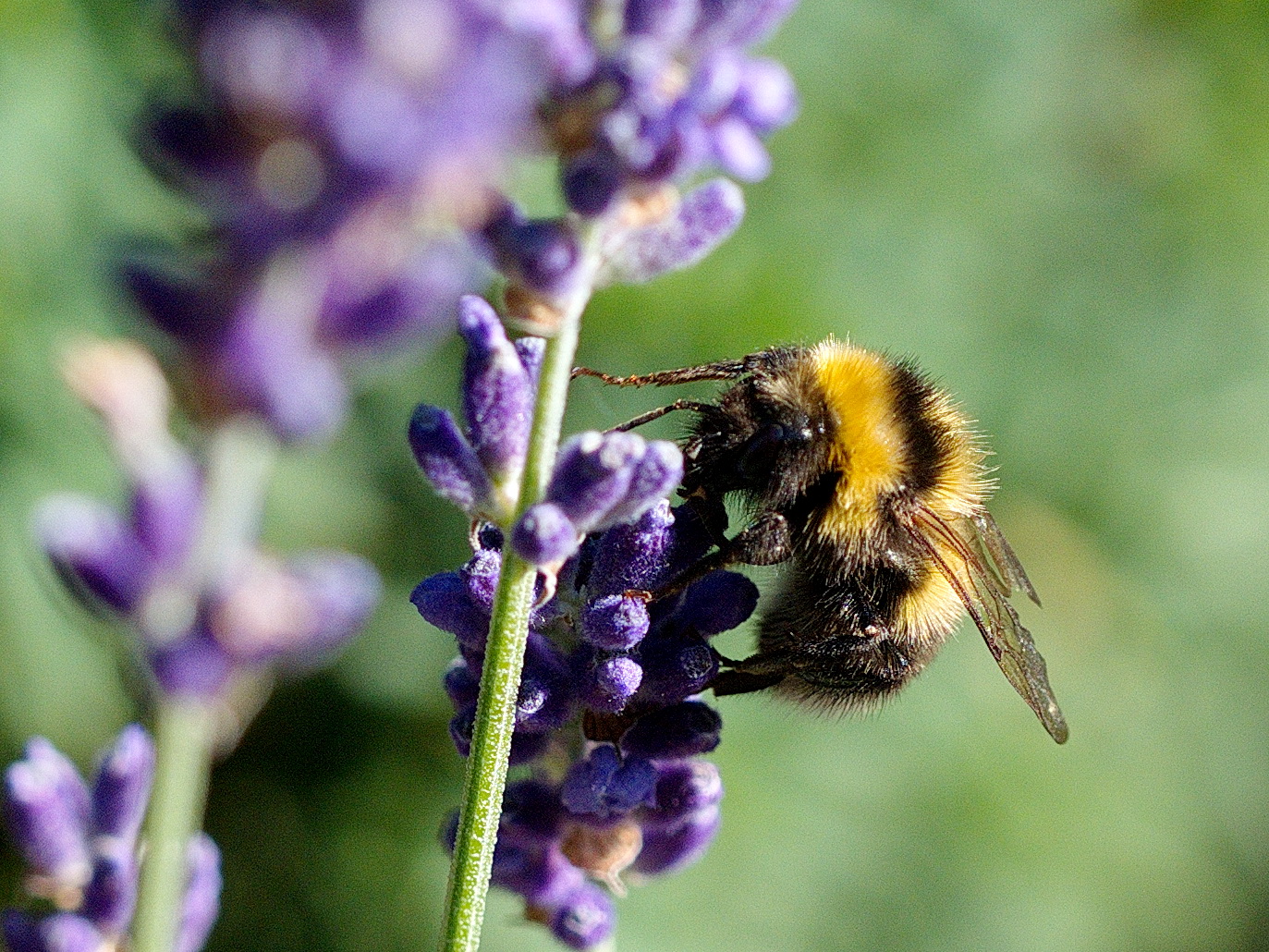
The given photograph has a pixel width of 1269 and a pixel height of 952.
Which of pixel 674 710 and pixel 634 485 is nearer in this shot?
pixel 634 485

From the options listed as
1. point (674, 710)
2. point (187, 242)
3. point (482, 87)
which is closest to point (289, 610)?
point (187, 242)

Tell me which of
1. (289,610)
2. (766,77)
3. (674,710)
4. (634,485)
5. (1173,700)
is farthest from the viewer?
(1173,700)

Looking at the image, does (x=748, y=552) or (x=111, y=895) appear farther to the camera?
(x=748, y=552)

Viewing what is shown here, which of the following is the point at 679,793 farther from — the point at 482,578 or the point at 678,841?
the point at 482,578

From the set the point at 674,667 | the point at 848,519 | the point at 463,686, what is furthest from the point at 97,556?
the point at 848,519

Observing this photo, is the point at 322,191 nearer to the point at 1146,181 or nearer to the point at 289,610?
the point at 289,610
